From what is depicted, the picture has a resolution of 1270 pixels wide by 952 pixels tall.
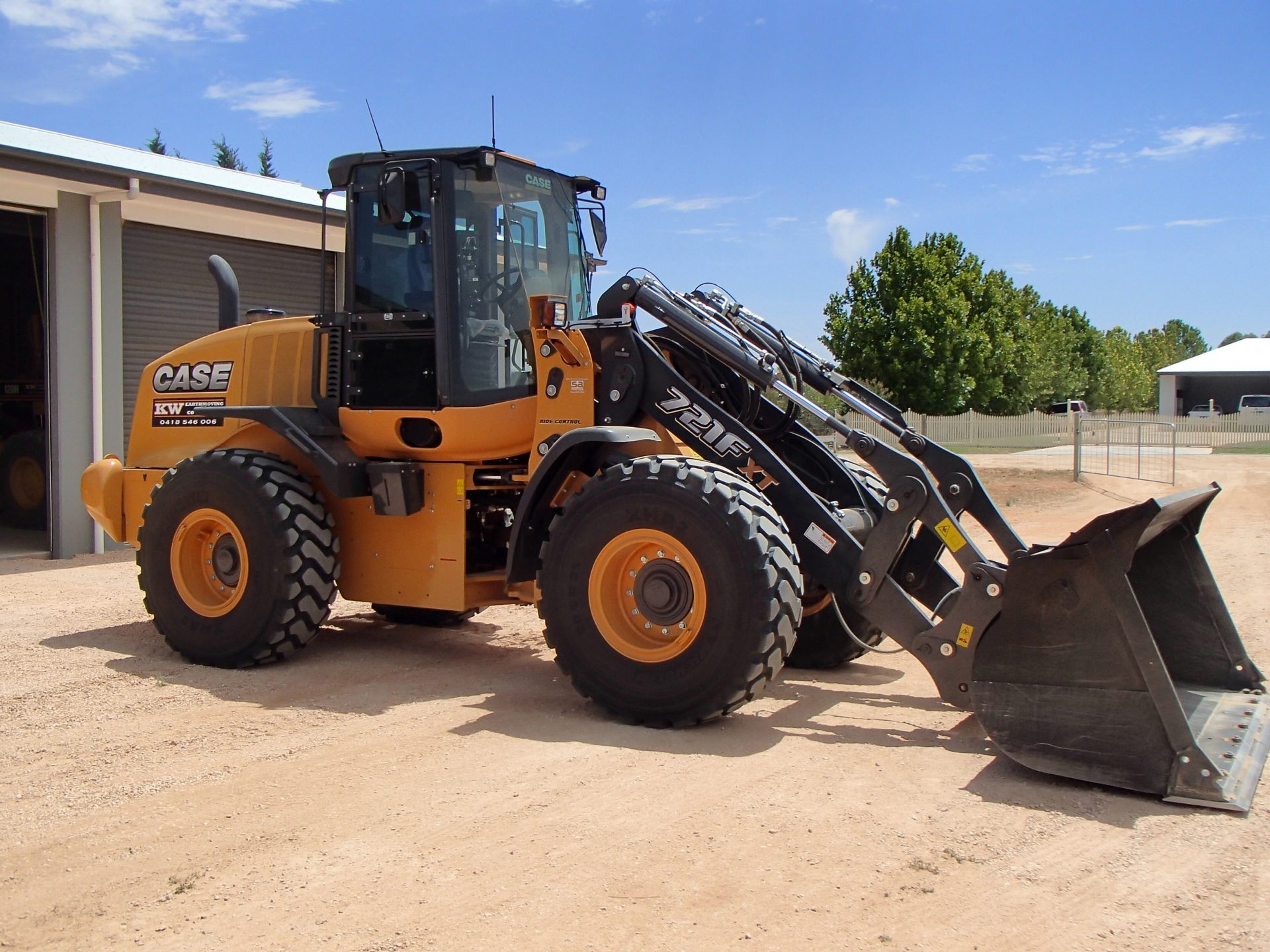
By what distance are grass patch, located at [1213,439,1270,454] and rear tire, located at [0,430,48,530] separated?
29.3 meters

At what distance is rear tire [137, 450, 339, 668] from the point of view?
6781mm

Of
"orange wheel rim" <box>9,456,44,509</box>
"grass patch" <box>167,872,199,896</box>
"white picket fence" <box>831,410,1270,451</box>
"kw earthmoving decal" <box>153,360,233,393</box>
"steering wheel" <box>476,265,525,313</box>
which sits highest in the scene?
"steering wheel" <box>476,265,525,313</box>

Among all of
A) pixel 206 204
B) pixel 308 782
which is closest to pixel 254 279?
pixel 206 204

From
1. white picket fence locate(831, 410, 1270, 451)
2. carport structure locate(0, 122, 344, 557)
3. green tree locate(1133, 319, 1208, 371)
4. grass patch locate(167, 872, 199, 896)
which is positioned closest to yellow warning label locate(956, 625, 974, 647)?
grass patch locate(167, 872, 199, 896)

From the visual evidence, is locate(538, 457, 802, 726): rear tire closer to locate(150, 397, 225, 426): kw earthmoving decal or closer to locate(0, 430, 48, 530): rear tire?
locate(150, 397, 225, 426): kw earthmoving decal

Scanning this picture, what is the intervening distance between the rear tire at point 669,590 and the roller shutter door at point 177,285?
8.68 metres

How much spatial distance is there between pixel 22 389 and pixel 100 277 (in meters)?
4.55

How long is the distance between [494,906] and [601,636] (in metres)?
2.19

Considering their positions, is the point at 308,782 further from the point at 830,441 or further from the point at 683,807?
the point at 830,441

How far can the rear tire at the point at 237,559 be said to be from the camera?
6781mm

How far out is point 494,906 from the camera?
3.53 meters

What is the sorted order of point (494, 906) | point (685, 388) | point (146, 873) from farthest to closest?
1. point (685, 388)
2. point (146, 873)
3. point (494, 906)

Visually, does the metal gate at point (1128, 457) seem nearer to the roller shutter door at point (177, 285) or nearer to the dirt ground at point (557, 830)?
the roller shutter door at point (177, 285)

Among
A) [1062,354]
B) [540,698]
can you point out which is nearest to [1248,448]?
[1062,354]
